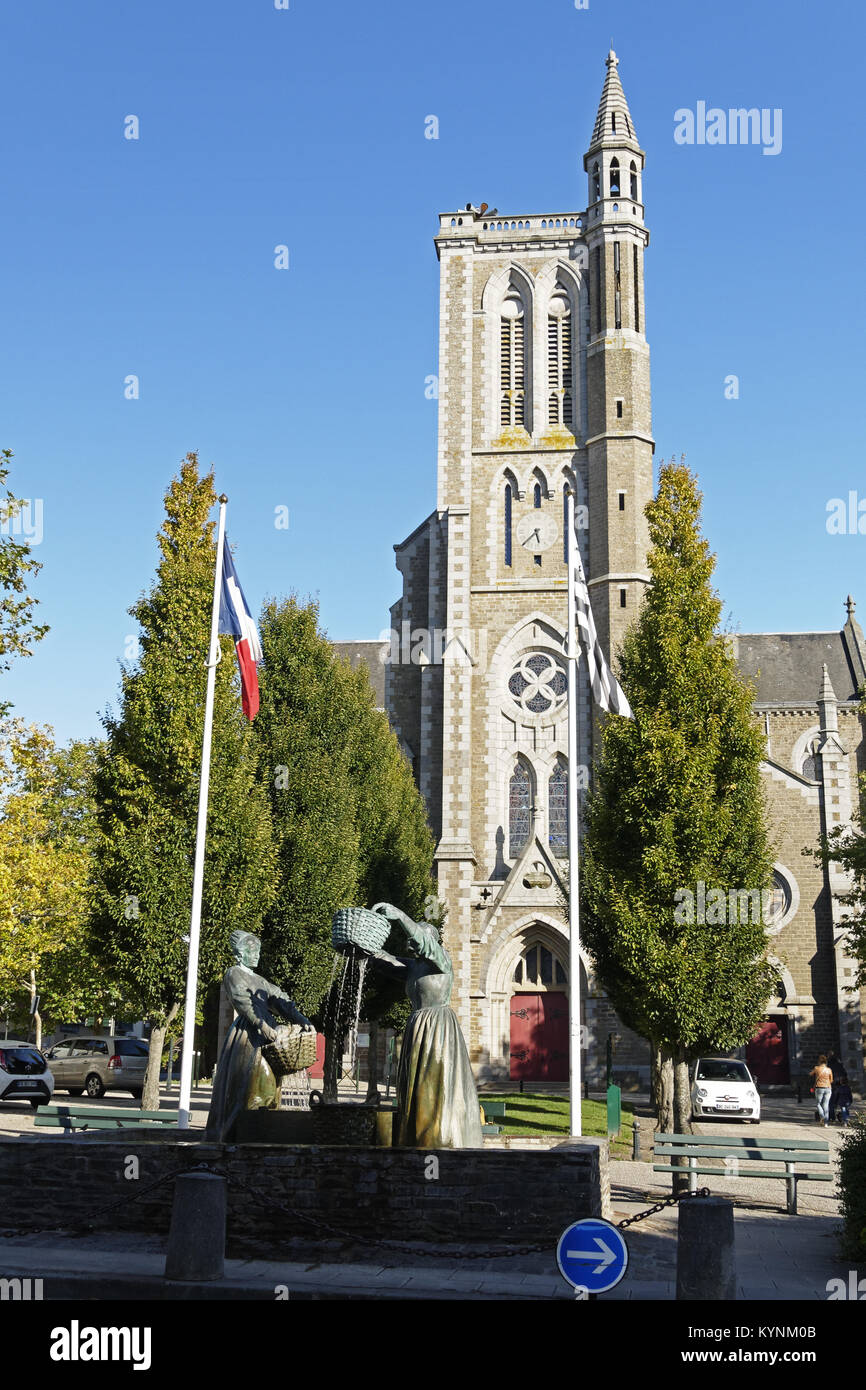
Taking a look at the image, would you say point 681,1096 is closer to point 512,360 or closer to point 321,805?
point 321,805

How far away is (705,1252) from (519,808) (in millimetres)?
29858

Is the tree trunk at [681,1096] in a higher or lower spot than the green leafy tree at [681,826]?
lower

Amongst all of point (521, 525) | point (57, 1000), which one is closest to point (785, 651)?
point (521, 525)

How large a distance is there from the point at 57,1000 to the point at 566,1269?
3236 cm

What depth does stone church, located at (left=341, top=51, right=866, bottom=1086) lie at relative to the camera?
36.0m

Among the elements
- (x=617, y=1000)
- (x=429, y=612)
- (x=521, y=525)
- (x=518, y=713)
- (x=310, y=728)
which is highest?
(x=521, y=525)

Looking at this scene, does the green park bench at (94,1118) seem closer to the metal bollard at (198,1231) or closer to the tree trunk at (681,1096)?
the metal bollard at (198,1231)

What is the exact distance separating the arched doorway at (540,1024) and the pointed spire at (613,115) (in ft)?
92.7

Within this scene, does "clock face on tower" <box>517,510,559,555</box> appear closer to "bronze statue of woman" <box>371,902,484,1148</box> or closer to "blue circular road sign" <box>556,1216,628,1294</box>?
"bronze statue of woman" <box>371,902,484,1148</box>

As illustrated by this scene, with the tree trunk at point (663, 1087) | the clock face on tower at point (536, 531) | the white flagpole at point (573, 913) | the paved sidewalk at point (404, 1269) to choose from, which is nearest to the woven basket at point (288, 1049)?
the paved sidewalk at point (404, 1269)

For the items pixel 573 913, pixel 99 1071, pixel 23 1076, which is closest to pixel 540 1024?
pixel 99 1071

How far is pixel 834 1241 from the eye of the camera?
12.4 meters

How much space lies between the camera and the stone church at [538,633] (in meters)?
36.0
